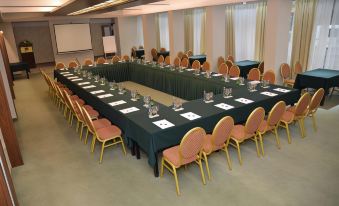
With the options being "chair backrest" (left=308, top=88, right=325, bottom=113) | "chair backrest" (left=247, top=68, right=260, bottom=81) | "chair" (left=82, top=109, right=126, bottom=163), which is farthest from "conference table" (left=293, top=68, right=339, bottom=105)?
"chair" (left=82, top=109, right=126, bottom=163)

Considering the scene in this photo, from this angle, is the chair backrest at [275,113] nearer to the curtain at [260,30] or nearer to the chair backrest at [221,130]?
the chair backrest at [221,130]

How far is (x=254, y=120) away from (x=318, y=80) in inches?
148

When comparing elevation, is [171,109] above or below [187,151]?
above

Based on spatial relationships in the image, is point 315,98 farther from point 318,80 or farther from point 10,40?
point 10,40

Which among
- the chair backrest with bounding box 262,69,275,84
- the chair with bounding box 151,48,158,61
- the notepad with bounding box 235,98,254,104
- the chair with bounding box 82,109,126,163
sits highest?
the chair with bounding box 151,48,158,61

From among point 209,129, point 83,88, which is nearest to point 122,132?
point 209,129

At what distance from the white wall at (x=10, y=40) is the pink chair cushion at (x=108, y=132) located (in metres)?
11.7

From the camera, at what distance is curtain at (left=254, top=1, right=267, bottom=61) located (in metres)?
9.50

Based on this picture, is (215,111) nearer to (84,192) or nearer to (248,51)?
(84,192)

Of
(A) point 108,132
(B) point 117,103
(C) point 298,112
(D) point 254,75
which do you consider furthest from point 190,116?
(D) point 254,75

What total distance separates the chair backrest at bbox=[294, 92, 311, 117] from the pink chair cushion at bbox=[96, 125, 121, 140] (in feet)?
10.6

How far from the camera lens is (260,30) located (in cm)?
977

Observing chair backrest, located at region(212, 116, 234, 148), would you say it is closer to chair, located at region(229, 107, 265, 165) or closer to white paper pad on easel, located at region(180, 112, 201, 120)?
chair, located at region(229, 107, 265, 165)

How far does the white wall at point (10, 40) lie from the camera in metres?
12.9
